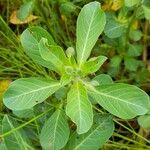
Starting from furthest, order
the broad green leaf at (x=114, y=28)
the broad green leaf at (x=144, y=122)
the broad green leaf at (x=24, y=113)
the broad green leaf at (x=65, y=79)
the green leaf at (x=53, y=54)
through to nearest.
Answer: the broad green leaf at (x=114, y=28)
the broad green leaf at (x=144, y=122)
the broad green leaf at (x=24, y=113)
the broad green leaf at (x=65, y=79)
the green leaf at (x=53, y=54)

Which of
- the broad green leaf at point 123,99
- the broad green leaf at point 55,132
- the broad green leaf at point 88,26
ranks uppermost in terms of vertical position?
the broad green leaf at point 88,26

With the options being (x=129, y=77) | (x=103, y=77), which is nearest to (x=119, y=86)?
(x=103, y=77)

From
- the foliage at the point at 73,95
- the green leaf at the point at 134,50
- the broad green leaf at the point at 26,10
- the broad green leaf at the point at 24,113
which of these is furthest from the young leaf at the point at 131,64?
the broad green leaf at the point at 24,113

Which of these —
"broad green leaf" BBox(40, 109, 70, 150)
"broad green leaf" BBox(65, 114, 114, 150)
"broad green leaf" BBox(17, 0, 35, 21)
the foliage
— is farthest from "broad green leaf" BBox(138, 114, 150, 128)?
"broad green leaf" BBox(17, 0, 35, 21)

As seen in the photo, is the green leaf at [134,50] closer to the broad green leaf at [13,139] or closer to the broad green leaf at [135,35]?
the broad green leaf at [135,35]

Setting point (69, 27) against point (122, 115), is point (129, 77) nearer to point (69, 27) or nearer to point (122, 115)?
point (69, 27)

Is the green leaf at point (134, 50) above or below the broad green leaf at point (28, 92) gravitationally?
below

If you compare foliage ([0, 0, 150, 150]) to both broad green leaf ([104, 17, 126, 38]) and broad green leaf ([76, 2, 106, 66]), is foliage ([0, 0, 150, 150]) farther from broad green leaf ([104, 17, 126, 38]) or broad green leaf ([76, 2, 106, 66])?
broad green leaf ([104, 17, 126, 38])
